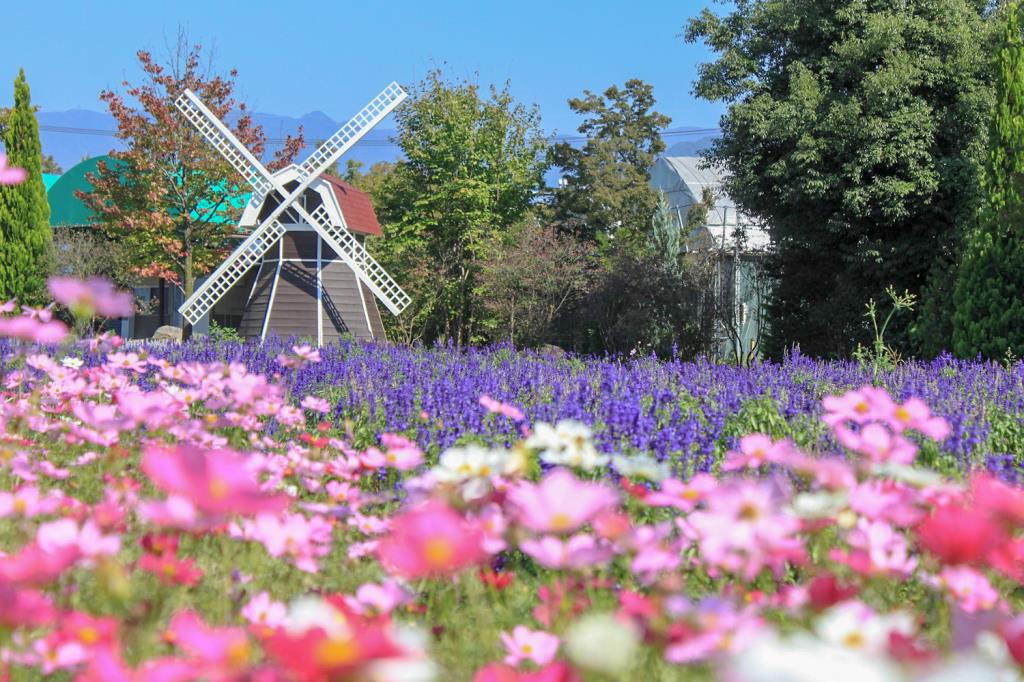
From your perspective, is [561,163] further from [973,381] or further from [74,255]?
[973,381]

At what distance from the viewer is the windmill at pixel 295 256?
18.0 m

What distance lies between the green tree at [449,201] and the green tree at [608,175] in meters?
1.20

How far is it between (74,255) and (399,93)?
29.0 ft

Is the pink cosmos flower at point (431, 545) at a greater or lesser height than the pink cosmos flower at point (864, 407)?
lesser

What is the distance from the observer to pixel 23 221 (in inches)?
765

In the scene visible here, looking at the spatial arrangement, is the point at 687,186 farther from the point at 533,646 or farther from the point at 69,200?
the point at 533,646

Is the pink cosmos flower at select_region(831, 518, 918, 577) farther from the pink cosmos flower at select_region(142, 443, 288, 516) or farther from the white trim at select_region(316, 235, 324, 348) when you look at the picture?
the white trim at select_region(316, 235, 324, 348)

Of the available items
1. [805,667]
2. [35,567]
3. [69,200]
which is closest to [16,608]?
[35,567]

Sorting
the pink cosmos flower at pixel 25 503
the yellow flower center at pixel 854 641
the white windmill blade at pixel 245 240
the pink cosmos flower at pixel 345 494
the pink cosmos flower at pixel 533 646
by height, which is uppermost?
the white windmill blade at pixel 245 240

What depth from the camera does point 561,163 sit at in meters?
25.9

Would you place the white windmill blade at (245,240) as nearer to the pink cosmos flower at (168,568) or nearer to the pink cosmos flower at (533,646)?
the pink cosmos flower at (168,568)

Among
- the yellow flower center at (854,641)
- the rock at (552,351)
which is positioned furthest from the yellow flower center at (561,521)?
the rock at (552,351)

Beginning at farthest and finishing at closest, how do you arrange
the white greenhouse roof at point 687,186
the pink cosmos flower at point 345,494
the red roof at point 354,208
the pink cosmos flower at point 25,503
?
the white greenhouse roof at point 687,186 < the red roof at point 354,208 < the pink cosmos flower at point 345,494 < the pink cosmos flower at point 25,503

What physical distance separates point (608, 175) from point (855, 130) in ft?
35.6
